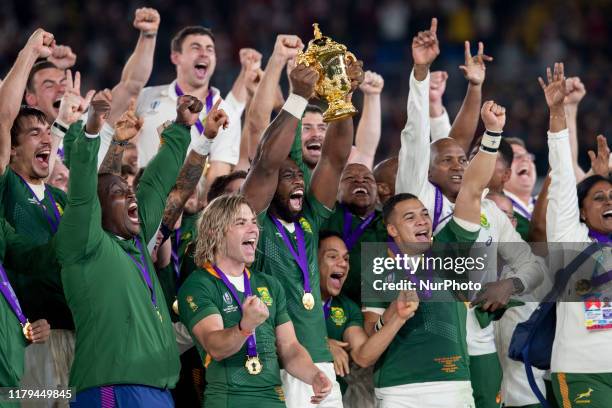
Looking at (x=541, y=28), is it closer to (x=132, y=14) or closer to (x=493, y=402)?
(x=132, y=14)

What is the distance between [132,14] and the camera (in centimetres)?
1376

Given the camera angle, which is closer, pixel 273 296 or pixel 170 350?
pixel 170 350

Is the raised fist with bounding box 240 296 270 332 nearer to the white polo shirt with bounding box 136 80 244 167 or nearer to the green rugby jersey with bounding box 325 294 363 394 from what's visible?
the green rugby jersey with bounding box 325 294 363 394

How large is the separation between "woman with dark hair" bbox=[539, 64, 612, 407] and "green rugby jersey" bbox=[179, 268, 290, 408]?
5.77 ft

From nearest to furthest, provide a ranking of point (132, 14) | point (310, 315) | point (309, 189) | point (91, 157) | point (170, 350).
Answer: point (91, 157) < point (170, 350) < point (310, 315) < point (309, 189) < point (132, 14)

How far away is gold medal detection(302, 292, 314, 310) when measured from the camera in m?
5.88

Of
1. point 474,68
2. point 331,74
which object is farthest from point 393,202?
point 474,68

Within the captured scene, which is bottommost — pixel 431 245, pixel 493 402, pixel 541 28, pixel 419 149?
pixel 493 402

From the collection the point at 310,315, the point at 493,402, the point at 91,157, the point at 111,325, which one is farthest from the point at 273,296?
the point at 493,402

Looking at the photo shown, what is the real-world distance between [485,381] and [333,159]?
153 centimetres

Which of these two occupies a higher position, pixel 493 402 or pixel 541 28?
pixel 541 28

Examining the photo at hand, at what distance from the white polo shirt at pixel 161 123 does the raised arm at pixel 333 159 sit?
1542 mm

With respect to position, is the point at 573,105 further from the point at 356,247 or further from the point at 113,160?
the point at 113,160

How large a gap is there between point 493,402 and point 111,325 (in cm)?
245
